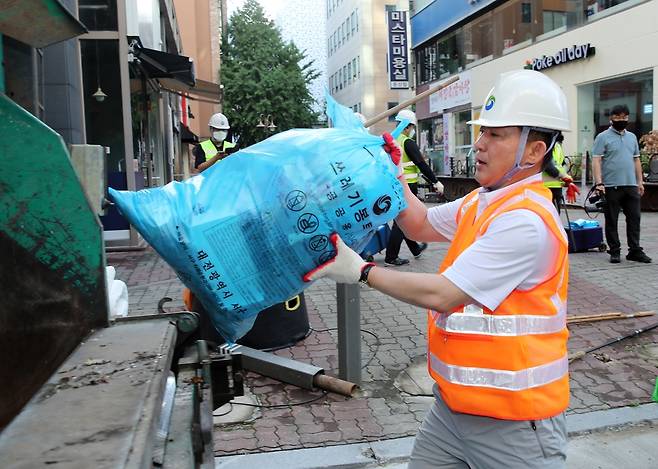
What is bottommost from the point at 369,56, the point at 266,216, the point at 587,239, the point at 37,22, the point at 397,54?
the point at 587,239

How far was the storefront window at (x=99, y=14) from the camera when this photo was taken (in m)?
9.45

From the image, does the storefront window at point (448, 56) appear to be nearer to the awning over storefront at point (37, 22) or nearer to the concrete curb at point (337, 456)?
the concrete curb at point (337, 456)

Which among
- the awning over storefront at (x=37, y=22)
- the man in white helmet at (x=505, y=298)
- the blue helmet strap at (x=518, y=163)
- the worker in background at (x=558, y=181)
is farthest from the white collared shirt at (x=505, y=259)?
the worker in background at (x=558, y=181)

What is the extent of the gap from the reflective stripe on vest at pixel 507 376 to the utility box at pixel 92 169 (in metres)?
1.24

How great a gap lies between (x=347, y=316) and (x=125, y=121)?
686 centimetres

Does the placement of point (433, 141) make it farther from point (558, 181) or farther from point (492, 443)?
point (492, 443)

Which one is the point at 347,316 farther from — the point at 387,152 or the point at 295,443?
the point at 387,152

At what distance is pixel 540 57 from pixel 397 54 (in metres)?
10.1

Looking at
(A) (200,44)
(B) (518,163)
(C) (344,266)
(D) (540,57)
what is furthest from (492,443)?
(A) (200,44)

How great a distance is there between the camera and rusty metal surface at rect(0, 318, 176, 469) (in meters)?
1.13

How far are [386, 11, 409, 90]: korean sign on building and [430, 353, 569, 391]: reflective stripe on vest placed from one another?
28.9 metres

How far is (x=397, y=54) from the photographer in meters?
29.8

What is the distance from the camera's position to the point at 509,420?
5.83ft

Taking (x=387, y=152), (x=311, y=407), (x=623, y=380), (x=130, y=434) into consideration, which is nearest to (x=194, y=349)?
(x=130, y=434)
